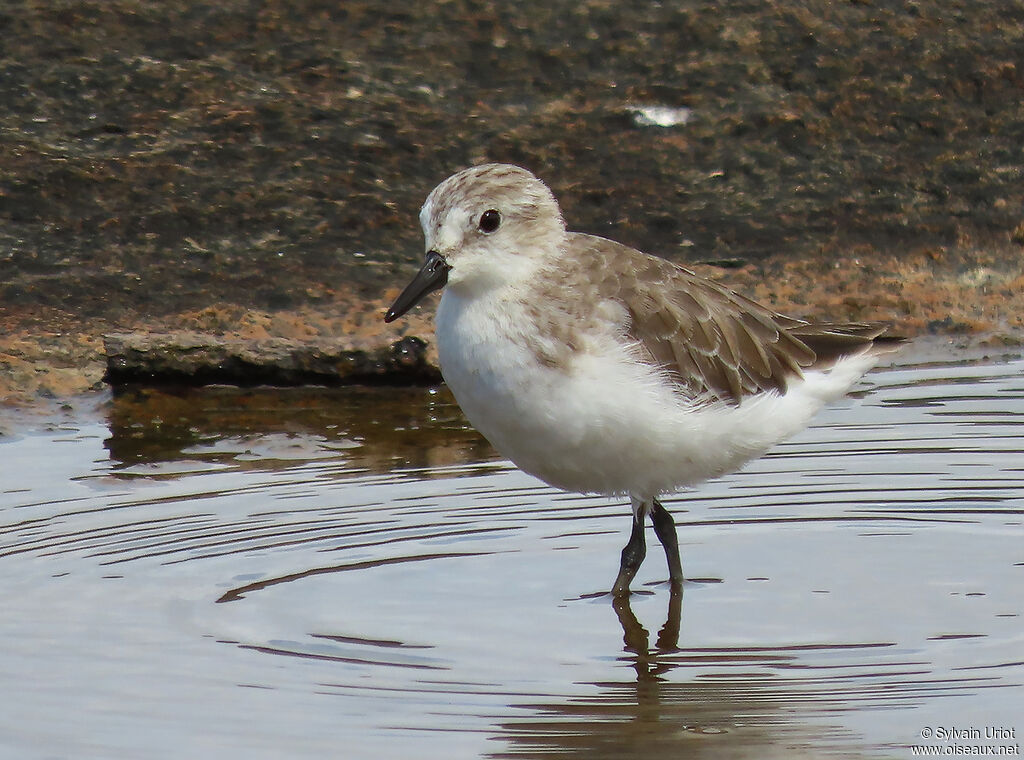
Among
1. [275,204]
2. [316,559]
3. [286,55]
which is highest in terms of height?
[286,55]

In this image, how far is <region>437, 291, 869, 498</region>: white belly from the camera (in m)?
5.86

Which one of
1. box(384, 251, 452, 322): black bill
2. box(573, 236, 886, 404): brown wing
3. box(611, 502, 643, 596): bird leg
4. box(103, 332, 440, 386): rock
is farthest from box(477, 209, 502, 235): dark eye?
box(103, 332, 440, 386): rock

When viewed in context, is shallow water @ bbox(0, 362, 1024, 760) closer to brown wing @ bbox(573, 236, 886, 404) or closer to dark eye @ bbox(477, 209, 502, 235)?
brown wing @ bbox(573, 236, 886, 404)

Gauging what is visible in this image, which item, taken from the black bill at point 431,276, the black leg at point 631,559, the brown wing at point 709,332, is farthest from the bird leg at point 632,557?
the black bill at point 431,276

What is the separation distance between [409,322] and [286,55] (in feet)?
10.1

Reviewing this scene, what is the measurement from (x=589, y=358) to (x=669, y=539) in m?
0.98

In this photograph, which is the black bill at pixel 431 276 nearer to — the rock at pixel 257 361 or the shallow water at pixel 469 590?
the shallow water at pixel 469 590

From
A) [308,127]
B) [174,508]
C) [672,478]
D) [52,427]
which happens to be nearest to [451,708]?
[672,478]

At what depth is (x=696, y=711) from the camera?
16.4 feet

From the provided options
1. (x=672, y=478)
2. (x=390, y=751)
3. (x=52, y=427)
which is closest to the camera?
(x=390, y=751)

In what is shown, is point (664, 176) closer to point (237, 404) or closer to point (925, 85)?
point (925, 85)

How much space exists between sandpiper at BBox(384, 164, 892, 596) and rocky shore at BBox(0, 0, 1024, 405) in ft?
8.68

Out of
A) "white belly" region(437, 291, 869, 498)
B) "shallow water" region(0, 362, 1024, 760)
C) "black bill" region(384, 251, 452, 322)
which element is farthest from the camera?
"black bill" region(384, 251, 452, 322)

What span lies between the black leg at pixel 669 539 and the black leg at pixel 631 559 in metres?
0.08
